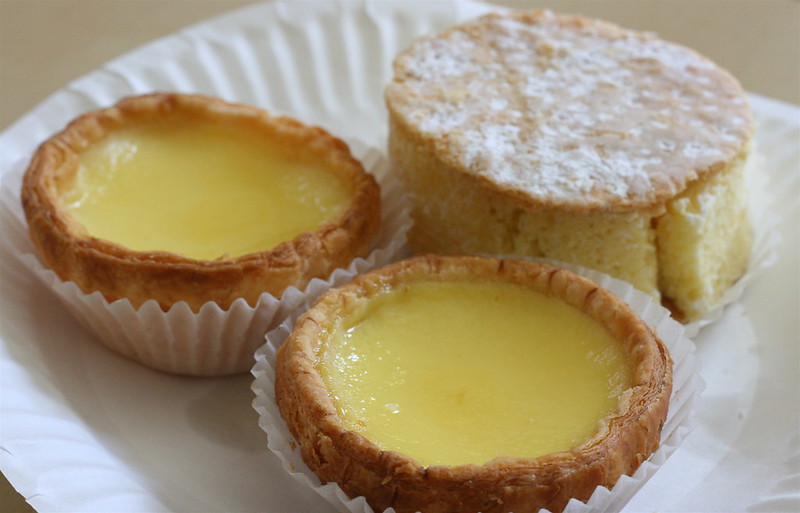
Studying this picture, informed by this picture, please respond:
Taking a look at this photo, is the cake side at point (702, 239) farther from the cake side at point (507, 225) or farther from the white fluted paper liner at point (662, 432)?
the white fluted paper liner at point (662, 432)

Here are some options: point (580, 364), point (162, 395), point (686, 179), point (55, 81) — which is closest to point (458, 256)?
point (580, 364)

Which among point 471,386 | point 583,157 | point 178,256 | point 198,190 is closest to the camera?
point 471,386

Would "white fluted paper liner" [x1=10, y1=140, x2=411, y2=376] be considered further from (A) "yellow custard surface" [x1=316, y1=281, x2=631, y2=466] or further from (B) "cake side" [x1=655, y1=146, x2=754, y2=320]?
(B) "cake side" [x1=655, y1=146, x2=754, y2=320]

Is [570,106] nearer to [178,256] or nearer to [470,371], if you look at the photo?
[470,371]

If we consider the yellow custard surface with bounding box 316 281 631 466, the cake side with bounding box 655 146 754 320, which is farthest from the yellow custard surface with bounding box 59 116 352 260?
the cake side with bounding box 655 146 754 320

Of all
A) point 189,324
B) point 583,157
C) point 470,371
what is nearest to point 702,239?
point 583,157

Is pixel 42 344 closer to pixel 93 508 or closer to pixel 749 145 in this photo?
pixel 93 508

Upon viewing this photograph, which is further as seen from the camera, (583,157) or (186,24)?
(186,24)
